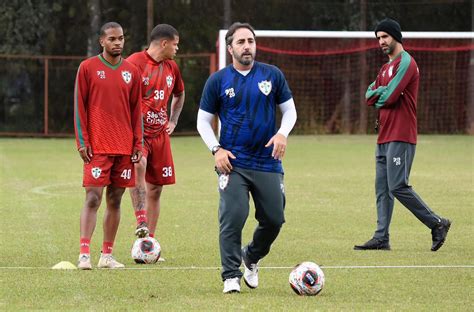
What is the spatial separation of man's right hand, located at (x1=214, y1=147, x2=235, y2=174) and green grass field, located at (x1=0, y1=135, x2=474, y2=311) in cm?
94

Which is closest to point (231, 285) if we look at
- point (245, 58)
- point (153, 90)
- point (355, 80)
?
point (245, 58)

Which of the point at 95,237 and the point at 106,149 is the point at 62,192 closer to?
the point at 95,237

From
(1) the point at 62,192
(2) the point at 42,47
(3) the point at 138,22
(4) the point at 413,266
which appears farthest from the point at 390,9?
(4) the point at 413,266

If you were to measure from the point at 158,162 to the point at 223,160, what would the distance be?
290cm

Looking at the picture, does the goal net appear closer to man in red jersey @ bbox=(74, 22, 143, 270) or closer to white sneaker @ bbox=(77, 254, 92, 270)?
man in red jersey @ bbox=(74, 22, 143, 270)

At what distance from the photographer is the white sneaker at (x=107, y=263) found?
10.6 meters

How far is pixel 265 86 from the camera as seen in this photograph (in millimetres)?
9000

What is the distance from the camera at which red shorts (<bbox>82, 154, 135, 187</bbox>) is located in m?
10.4

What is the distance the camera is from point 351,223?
569 inches

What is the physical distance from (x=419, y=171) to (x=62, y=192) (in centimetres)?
717

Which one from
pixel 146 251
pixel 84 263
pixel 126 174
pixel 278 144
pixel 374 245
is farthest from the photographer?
pixel 374 245

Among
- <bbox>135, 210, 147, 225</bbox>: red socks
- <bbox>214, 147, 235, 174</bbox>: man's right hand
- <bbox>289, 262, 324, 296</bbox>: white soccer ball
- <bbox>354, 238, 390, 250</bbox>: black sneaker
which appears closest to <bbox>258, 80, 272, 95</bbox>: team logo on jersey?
<bbox>214, 147, 235, 174</bbox>: man's right hand

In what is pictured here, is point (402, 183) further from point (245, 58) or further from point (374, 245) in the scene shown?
point (245, 58)

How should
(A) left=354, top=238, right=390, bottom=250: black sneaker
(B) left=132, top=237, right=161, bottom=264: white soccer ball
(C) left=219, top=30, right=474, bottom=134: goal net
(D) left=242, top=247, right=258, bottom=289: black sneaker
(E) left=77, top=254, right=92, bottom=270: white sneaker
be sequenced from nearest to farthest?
(D) left=242, top=247, right=258, bottom=289: black sneaker → (E) left=77, top=254, right=92, bottom=270: white sneaker → (B) left=132, top=237, right=161, bottom=264: white soccer ball → (A) left=354, top=238, right=390, bottom=250: black sneaker → (C) left=219, top=30, right=474, bottom=134: goal net
